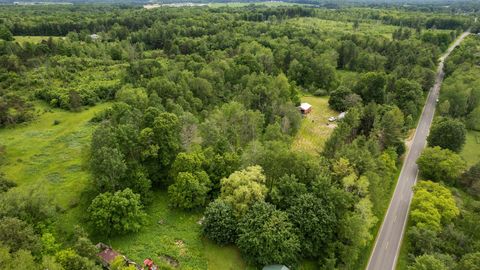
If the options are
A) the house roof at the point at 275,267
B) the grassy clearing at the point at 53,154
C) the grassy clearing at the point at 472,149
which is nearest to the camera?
the house roof at the point at 275,267

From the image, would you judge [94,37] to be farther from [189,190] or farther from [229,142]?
[189,190]

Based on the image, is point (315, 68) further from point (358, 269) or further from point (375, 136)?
point (358, 269)

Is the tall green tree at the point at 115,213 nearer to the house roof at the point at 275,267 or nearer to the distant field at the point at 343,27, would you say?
the house roof at the point at 275,267

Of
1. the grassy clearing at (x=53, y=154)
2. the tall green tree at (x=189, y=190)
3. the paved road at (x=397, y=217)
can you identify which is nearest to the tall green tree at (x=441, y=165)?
the paved road at (x=397, y=217)

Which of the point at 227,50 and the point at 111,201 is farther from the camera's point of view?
the point at 227,50

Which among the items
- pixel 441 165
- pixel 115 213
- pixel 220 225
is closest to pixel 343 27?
pixel 441 165

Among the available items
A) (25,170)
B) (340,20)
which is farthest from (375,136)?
(340,20)
